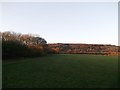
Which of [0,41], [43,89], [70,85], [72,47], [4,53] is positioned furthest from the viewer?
[72,47]

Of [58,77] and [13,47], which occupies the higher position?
[13,47]

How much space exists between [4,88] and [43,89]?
1765mm

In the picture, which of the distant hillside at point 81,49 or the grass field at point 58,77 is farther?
the distant hillside at point 81,49

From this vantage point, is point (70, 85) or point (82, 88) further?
point (70, 85)


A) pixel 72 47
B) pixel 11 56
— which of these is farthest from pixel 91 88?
pixel 72 47

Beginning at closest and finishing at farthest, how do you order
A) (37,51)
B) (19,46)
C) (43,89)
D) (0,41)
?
(43,89)
(0,41)
(19,46)
(37,51)

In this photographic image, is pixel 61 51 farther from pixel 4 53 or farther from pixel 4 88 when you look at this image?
pixel 4 88

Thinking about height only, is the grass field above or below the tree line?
below

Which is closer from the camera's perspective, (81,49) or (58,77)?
(58,77)

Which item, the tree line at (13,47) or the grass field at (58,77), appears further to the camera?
the tree line at (13,47)

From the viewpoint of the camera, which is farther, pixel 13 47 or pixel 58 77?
pixel 13 47

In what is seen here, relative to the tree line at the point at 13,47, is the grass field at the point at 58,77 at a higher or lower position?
lower

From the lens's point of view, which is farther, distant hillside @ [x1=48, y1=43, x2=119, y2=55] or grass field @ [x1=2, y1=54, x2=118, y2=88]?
distant hillside @ [x1=48, y1=43, x2=119, y2=55]

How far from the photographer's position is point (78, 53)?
4184 centimetres
